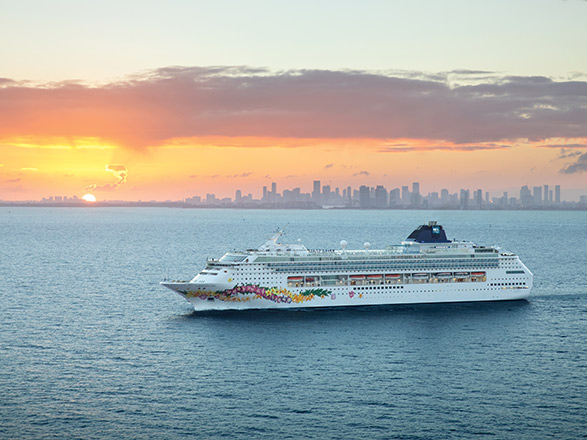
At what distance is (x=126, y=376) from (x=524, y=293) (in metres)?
45.0

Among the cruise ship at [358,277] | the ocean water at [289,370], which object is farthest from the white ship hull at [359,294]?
the ocean water at [289,370]

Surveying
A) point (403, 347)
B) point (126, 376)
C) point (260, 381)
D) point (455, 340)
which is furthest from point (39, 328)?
point (455, 340)

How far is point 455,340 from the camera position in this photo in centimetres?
5509

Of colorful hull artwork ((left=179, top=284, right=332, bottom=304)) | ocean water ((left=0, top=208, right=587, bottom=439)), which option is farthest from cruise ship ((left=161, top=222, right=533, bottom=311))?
ocean water ((left=0, top=208, right=587, bottom=439))

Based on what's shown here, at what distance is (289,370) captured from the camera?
46.0 metres

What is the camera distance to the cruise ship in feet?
213

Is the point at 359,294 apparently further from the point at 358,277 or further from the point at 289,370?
the point at 289,370

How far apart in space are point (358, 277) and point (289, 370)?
24.4 m

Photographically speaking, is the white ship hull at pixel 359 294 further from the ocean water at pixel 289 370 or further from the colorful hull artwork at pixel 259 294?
the ocean water at pixel 289 370

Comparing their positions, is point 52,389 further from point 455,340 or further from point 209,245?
point 209,245

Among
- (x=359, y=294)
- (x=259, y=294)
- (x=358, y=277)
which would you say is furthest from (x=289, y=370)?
(x=358, y=277)

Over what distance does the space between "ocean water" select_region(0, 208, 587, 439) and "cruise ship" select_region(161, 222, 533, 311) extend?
1.61 metres

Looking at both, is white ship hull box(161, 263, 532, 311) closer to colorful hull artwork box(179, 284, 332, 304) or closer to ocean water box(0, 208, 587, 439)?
colorful hull artwork box(179, 284, 332, 304)

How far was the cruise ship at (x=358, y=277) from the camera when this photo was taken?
64.9 m
